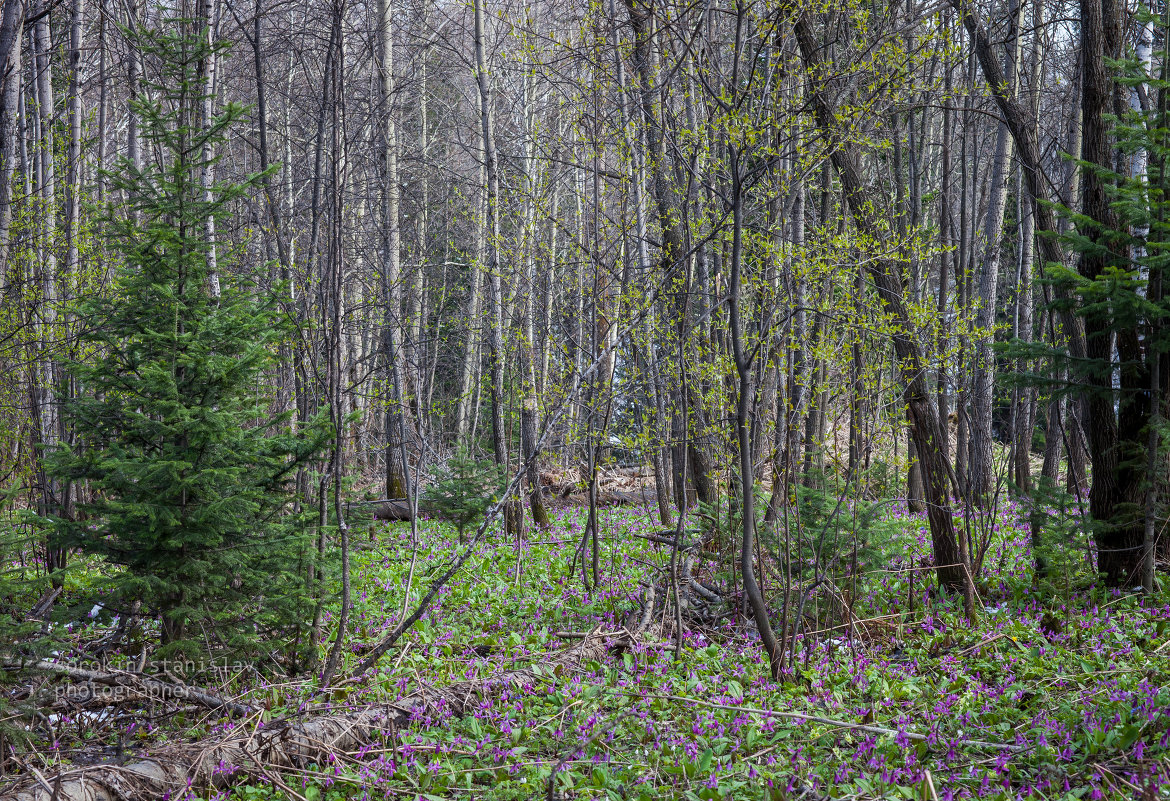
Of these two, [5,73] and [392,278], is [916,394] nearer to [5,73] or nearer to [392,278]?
[5,73]

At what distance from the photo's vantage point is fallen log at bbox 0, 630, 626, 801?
9.23 ft

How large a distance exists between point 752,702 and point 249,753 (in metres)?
2.50

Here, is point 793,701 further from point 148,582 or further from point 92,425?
point 92,425

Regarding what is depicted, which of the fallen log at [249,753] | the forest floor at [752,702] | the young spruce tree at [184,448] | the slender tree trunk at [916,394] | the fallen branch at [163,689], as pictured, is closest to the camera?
the fallen log at [249,753]

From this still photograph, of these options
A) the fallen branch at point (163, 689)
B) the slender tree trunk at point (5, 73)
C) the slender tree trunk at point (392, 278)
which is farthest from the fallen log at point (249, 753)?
the slender tree trunk at point (392, 278)

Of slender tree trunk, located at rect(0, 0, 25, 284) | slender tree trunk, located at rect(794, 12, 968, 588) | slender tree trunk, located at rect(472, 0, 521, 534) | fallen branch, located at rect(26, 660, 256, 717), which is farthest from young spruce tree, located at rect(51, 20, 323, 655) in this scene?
slender tree trunk, located at rect(794, 12, 968, 588)

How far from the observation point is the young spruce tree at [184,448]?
12.6ft

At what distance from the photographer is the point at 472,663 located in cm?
465

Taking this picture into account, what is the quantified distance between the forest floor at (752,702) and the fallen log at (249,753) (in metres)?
0.04

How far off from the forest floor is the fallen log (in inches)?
1.8

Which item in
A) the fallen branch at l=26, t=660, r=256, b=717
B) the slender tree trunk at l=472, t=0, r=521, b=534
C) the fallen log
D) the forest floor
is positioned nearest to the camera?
the fallen log

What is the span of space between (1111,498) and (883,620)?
1.83 m

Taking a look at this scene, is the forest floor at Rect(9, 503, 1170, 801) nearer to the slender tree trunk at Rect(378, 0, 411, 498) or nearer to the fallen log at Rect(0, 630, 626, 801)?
the fallen log at Rect(0, 630, 626, 801)

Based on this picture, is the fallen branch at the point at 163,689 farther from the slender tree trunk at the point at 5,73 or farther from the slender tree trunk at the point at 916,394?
the slender tree trunk at the point at 916,394
